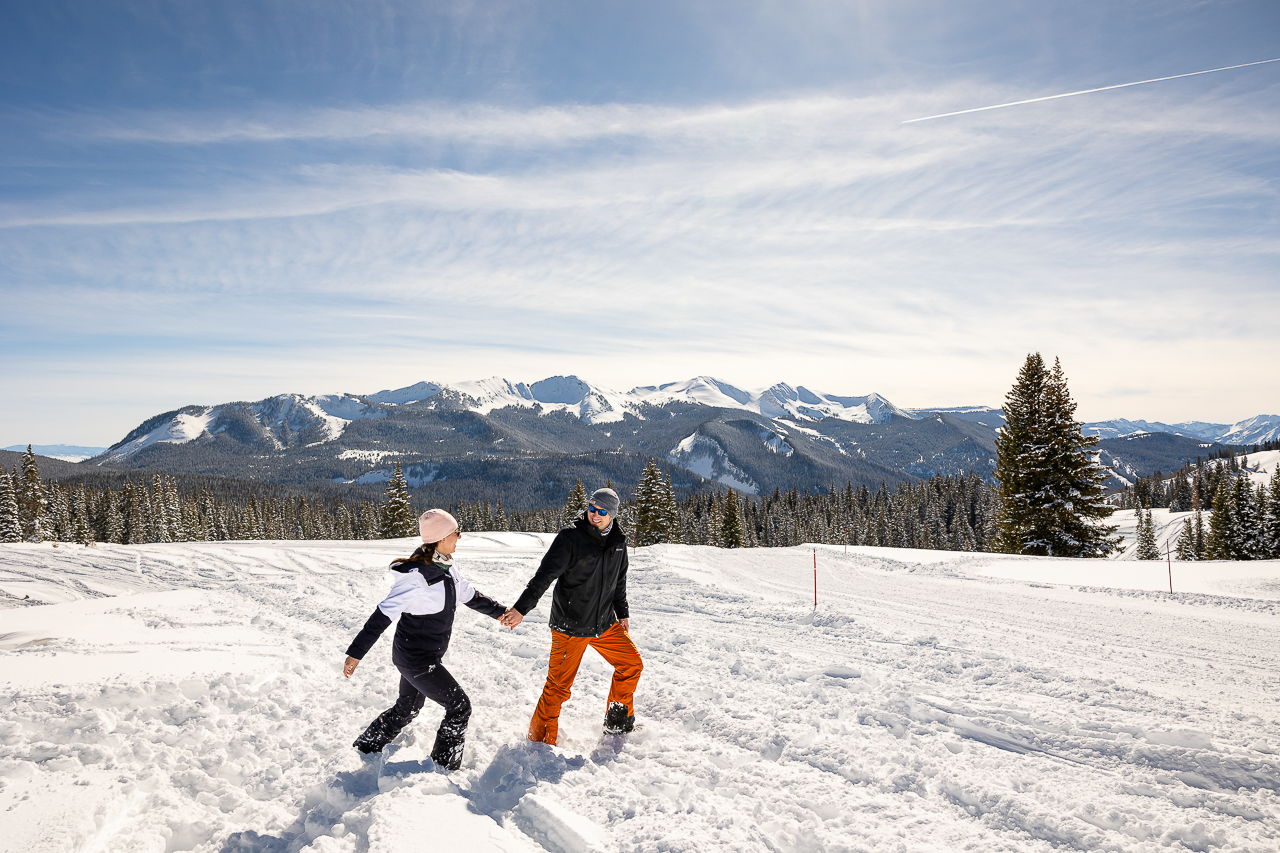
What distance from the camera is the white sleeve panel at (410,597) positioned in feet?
15.1

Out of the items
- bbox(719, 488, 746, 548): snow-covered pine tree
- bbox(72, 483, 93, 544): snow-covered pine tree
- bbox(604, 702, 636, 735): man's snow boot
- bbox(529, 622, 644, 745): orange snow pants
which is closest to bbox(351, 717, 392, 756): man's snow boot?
bbox(529, 622, 644, 745): orange snow pants

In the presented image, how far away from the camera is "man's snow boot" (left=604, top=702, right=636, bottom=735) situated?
17.3 ft

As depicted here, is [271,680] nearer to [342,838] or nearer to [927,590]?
[342,838]

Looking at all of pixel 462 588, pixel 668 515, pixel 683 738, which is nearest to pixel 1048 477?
pixel 668 515

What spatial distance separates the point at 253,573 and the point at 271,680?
11.7 m

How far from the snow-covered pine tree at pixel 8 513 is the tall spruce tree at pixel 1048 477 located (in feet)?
190

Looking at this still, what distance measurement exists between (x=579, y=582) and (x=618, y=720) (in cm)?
131

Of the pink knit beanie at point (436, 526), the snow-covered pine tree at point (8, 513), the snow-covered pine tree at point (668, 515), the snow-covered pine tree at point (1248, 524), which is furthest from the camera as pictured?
the snow-covered pine tree at point (668, 515)

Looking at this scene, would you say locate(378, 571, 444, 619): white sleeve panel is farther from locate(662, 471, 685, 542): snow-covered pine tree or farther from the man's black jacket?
locate(662, 471, 685, 542): snow-covered pine tree

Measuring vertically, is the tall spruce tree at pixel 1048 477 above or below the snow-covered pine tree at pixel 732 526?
above

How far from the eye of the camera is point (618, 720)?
5.27m

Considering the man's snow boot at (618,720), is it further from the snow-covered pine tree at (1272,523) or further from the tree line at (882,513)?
the snow-covered pine tree at (1272,523)

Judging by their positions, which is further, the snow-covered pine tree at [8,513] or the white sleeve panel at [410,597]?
the snow-covered pine tree at [8,513]

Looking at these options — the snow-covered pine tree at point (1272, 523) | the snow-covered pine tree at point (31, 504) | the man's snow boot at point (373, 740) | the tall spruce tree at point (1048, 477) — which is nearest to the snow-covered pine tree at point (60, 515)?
the snow-covered pine tree at point (31, 504)
